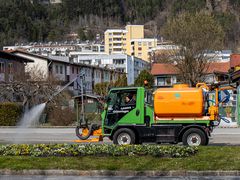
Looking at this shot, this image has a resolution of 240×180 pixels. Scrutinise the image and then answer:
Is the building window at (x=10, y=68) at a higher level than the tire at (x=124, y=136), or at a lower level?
higher

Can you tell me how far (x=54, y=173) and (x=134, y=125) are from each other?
6132 millimetres

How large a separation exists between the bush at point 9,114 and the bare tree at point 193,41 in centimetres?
2074

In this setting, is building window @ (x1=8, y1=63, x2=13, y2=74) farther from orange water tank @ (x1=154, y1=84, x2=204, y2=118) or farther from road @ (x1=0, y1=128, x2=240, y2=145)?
orange water tank @ (x1=154, y1=84, x2=204, y2=118)

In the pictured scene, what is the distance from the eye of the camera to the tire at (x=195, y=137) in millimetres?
18797

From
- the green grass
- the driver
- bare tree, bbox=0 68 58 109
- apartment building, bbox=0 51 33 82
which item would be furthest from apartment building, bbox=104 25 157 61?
the green grass

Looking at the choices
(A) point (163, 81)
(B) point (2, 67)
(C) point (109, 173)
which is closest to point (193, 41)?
(B) point (2, 67)

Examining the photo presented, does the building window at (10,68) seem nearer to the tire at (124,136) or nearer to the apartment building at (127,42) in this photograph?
the tire at (124,136)

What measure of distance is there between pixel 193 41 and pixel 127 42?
413ft

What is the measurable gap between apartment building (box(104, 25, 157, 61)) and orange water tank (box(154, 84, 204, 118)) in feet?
499

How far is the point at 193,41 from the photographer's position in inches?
2111

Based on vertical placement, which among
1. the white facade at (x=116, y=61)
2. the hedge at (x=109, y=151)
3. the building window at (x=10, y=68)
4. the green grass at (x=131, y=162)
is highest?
the white facade at (x=116, y=61)

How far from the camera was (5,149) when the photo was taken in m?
16.6

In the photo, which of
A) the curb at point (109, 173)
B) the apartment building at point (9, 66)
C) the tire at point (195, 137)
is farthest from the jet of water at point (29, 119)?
the curb at point (109, 173)

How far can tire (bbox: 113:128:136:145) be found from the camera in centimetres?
1919
